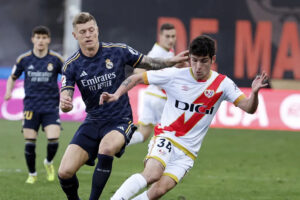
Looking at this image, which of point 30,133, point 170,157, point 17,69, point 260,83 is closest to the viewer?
point 260,83

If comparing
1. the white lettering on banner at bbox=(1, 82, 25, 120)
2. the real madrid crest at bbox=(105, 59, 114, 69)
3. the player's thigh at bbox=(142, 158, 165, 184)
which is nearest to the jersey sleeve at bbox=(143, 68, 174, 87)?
the real madrid crest at bbox=(105, 59, 114, 69)

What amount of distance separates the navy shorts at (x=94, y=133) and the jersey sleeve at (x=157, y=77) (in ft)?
2.53

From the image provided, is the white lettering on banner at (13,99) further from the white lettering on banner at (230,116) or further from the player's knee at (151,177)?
the player's knee at (151,177)

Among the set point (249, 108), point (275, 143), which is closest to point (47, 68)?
point (249, 108)

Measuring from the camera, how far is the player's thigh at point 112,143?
736 cm

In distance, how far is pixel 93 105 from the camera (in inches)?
302

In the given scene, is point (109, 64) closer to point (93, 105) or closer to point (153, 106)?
point (93, 105)

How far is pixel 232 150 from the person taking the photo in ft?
46.6

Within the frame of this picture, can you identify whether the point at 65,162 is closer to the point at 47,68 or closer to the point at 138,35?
the point at 47,68

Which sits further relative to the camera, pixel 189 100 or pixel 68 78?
pixel 68 78

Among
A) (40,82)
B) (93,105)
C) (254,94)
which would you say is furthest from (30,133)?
(254,94)

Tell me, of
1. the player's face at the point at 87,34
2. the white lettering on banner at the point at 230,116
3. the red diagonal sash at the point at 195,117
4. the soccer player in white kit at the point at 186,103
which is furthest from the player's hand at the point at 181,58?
the white lettering on banner at the point at 230,116

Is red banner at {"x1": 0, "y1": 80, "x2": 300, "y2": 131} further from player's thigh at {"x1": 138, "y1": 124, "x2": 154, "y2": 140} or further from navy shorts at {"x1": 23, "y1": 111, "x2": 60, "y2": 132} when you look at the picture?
navy shorts at {"x1": 23, "y1": 111, "x2": 60, "y2": 132}

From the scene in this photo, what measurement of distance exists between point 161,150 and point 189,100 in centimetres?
60
